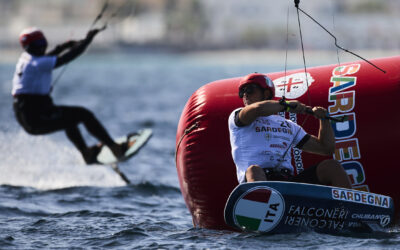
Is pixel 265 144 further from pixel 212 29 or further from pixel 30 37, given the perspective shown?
pixel 212 29

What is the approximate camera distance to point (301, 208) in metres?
5.68

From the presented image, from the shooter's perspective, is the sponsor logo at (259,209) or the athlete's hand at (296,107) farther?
the sponsor logo at (259,209)

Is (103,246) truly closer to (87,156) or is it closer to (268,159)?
(268,159)

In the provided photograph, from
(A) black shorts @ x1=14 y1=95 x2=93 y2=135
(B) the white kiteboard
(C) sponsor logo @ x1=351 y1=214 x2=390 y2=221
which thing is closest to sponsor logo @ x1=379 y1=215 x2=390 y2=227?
(C) sponsor logo @ x1=351 y1=214 x2=390 y2=221

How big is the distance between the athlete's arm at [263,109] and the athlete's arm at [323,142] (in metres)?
0.44

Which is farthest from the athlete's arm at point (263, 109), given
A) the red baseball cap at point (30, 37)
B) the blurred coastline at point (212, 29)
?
the blurred coastline at point (212, 29)

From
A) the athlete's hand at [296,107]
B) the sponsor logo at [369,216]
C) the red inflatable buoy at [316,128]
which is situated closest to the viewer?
the athlete's hand at [296,107]

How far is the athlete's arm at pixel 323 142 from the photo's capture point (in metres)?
5.98

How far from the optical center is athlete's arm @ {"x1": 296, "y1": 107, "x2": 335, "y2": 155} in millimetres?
5977

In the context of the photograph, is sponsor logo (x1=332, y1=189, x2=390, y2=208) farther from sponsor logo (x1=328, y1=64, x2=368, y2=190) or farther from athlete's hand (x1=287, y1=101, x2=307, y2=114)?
athlete's hand (x1=287, y1=101, x2=307, y2=114)

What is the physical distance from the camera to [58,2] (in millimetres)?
146000

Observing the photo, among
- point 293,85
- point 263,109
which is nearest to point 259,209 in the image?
point 263,109

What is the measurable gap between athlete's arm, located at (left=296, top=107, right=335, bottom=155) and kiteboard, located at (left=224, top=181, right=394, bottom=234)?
431mm

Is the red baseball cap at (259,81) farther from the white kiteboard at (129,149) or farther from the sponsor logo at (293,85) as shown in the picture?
the white kiteboard at (129,149)
